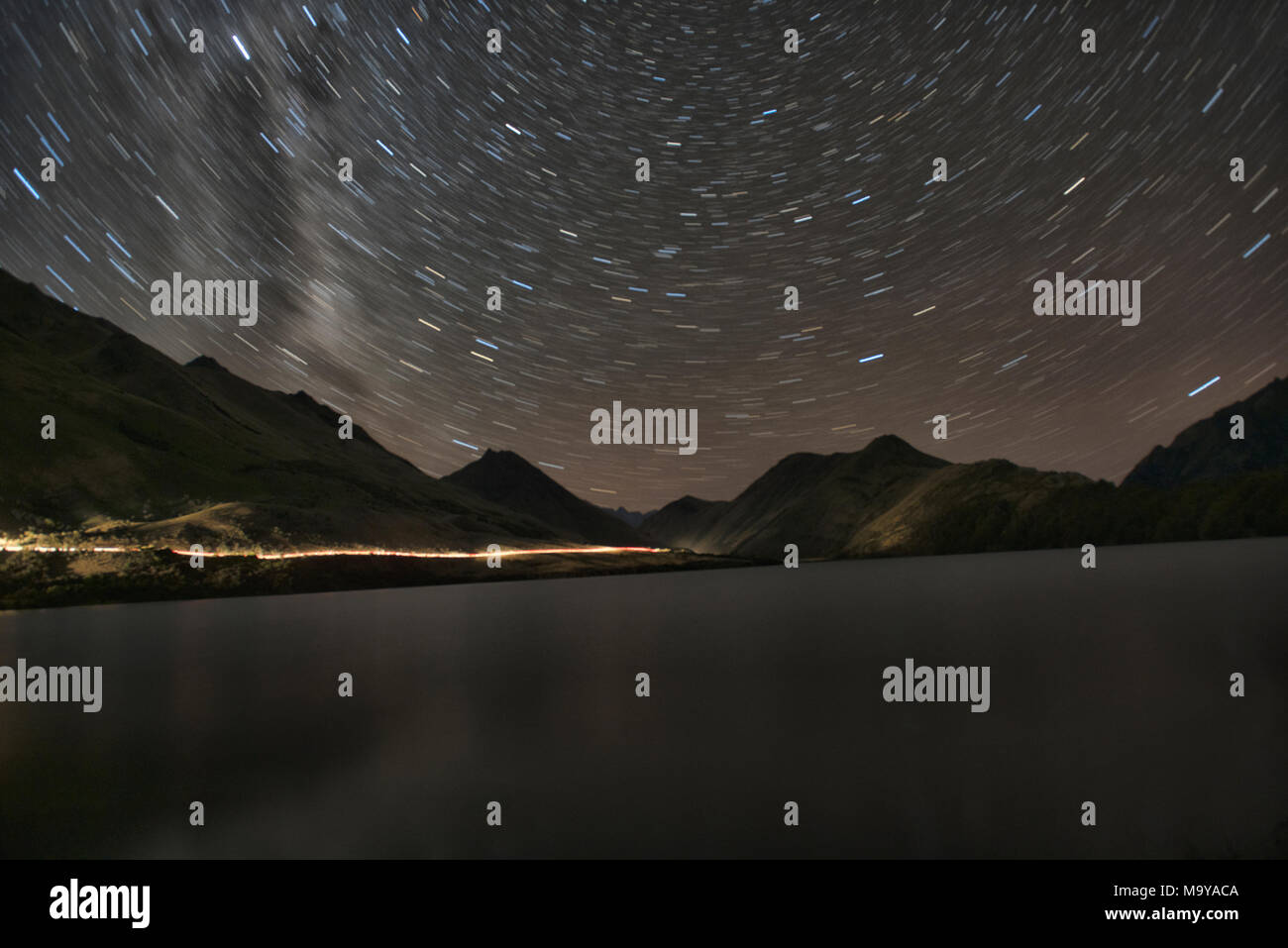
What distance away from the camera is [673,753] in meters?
13.5

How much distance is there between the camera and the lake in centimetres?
934

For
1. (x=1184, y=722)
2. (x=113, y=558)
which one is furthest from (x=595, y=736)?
(x=113, y=558)

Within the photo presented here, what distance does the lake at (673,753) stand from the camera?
30.6 ft
